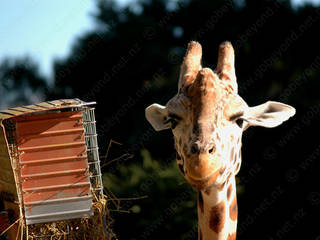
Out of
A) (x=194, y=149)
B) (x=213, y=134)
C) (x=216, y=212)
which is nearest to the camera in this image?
(x=194, y=149)

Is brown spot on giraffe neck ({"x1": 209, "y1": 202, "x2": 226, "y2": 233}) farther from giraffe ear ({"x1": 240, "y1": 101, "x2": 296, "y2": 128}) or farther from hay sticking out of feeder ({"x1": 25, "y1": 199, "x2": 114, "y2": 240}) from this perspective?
hay sticking out of feeder ({"x1": 25, "y1": 199, "x2": 114, "y2": 240})

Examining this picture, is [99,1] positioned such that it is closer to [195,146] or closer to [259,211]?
[259,211]

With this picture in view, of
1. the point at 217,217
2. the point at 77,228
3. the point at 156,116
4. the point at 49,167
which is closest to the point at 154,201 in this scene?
the point at 77,228

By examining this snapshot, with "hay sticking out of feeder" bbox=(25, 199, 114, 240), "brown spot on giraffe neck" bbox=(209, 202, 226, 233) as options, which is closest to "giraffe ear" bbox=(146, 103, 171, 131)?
"brown spot on giraffe neck" bbox=(209, 202, 226, 233)

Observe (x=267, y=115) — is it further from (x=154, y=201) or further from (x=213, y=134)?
(x=154, y=201)

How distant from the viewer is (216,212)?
3242 millimetres

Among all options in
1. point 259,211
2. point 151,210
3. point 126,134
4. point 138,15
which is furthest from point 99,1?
point 259,211

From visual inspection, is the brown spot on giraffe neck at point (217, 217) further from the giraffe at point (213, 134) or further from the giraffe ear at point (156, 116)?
the giraffe ear at point (156, 116)

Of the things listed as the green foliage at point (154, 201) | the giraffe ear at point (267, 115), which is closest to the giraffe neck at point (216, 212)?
the giraffe ear at point (267, 115)

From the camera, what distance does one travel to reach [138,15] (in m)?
15.5

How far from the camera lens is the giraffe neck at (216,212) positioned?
10.6ft

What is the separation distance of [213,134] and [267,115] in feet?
2.29

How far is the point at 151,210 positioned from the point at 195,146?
413 inches

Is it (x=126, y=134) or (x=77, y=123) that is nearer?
(x=77, y=123)
